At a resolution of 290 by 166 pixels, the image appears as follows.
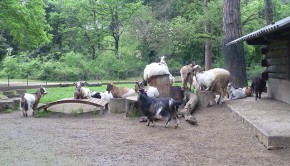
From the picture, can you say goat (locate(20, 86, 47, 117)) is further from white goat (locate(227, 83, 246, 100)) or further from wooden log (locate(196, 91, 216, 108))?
white goat (locate(227, 83, 246, 100))

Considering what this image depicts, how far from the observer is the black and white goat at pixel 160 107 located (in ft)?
26.9

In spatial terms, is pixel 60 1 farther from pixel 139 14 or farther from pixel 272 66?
pixel 272 66

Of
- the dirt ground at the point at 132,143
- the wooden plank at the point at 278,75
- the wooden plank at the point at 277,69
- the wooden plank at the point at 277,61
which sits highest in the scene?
the wooden plank at the point at 277,61

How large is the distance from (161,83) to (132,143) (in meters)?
4.18

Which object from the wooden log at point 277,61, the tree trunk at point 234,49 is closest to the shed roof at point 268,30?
the wooden log at point 277,61

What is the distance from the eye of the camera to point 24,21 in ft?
59.7

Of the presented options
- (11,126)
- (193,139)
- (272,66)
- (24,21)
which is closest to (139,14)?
(24,21)

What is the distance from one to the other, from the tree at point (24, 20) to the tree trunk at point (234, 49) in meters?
10.1

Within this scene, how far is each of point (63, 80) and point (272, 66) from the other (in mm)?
22085

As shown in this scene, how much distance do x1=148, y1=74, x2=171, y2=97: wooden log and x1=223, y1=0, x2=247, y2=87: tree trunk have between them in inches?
126

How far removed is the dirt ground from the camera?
5.47 meters

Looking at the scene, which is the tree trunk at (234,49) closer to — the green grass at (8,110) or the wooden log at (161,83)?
the wooden log at (161,83)

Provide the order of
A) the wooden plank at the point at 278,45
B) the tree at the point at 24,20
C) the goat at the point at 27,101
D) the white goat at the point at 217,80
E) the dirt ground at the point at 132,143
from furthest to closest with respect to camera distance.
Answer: the tree at the point at 24,20 → the goat at the point at 27,101 → the white goat at the point at 217,80 → the wooden plank at the point at 278,45 → the dirt ground at the point at 132,143

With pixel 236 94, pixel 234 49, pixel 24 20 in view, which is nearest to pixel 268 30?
pixel 236 94
